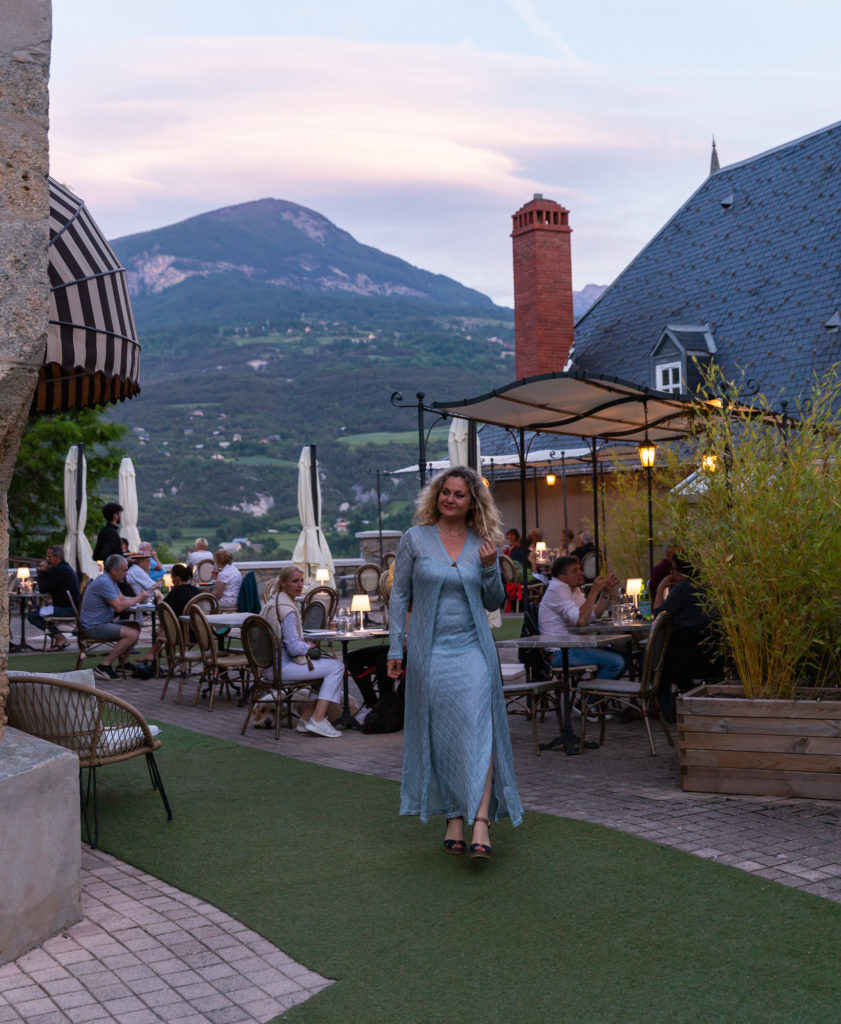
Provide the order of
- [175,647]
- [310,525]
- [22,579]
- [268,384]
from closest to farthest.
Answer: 1. [175,647]
2. [22,579]
3. [310,525]
4. [268,384]

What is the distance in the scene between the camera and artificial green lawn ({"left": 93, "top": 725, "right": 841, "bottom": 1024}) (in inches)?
135

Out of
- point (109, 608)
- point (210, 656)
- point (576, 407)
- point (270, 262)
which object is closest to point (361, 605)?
point (210, 656)

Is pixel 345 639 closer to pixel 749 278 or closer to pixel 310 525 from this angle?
pixel 310 525

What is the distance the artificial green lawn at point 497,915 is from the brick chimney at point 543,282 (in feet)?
74.5

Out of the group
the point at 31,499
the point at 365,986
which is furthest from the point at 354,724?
the point at 31,499

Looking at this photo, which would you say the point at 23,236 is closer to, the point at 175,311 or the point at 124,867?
the point at 124,867

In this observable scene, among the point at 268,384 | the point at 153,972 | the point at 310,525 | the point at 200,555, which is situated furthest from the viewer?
the point at 268,384

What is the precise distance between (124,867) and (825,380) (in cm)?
478

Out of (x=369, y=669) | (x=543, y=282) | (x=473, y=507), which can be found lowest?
(x=369, y=669)

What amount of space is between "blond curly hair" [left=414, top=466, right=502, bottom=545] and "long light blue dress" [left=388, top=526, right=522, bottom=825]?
12 cm

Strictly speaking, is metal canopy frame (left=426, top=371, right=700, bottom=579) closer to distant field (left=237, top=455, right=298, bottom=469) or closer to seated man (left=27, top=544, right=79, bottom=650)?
seated man (left=27, top=544, right=79, bottom=650)

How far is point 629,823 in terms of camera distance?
213 inches

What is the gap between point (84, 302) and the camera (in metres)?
5.67

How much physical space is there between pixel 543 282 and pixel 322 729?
21.0 metres
